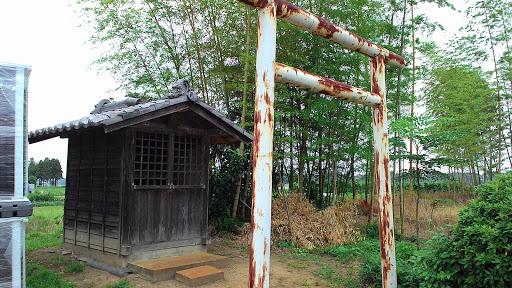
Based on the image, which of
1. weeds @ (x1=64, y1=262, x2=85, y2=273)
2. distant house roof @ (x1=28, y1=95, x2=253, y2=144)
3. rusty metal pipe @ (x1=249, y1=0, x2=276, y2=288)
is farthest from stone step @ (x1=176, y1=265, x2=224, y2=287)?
rusty metal pipe @ (x1=249, y1=0, x2=276, y2=288)

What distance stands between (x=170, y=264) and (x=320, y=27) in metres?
4.19

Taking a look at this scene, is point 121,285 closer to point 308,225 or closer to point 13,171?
point 13,171

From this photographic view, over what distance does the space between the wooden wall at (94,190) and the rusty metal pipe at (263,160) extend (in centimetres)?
397

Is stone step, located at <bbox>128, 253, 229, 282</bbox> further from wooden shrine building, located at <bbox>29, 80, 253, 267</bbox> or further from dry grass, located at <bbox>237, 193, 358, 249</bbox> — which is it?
dry grass, located at <bbox>237, 193, 358, 249</bbox>

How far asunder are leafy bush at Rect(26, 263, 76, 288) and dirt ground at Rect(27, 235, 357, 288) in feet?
0.64

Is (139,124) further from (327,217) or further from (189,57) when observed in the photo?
(327,217)

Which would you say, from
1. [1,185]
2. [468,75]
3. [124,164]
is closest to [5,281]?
[1,185]

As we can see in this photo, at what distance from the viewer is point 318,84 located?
2641 mm

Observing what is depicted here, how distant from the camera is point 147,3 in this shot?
8.30 m

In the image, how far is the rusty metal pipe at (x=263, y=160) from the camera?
209 cm

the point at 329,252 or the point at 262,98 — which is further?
the point at 329,252

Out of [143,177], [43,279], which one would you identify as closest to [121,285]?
[43,279]

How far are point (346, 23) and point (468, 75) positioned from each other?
5.46m

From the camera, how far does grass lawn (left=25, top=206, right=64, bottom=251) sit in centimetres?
753
